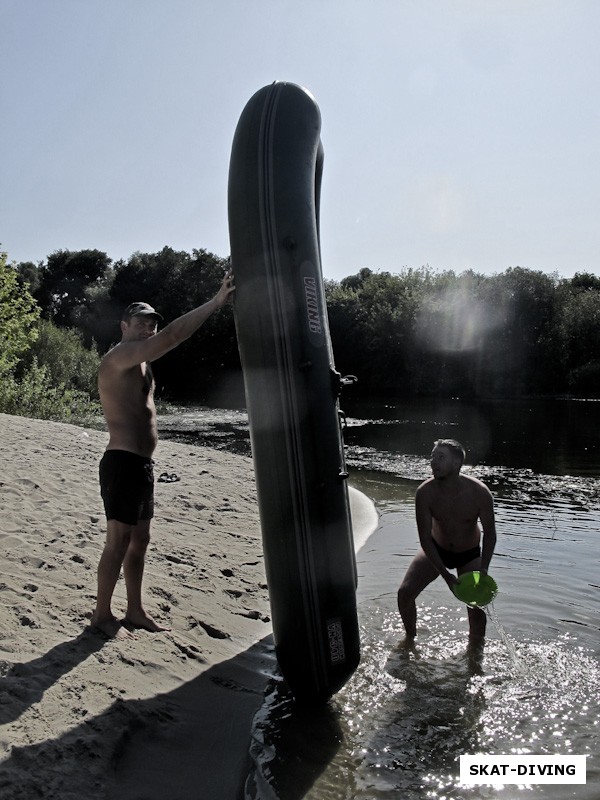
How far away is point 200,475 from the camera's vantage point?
1009 centimetres

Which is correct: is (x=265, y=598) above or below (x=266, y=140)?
→ below

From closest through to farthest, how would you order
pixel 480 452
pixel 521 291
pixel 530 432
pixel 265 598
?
pixel 265 598, pixel 480 452, pixel 530 432, pixel 521 291

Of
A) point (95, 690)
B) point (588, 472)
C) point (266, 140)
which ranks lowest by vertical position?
point (588, 472)

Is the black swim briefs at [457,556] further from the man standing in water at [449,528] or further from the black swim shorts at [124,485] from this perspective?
the black swim shorts at [124,485]

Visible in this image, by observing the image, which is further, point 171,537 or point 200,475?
point 200,475

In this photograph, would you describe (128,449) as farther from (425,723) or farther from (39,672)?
(425,723)

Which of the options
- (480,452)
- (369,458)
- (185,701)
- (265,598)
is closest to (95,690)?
(185,701)

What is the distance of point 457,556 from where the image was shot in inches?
211

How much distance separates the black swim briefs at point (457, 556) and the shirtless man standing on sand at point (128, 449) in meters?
2.24

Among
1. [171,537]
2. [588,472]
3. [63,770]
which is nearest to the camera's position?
[63,770]

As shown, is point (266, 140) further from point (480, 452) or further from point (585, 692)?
point (480, 452)

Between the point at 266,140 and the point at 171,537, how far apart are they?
3.79m

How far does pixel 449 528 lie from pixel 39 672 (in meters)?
2.93

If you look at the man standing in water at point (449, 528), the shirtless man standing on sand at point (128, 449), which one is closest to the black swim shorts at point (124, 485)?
the shirtless man standing on sand at point (128, 449)
